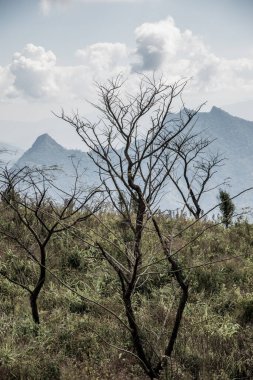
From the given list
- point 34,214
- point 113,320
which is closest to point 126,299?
point 113,320

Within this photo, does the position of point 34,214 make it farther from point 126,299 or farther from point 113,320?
point 126,299

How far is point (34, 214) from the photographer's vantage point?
1254 centimetres

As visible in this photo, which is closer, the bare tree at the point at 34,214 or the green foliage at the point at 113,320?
the green foliage at the point at 113,320

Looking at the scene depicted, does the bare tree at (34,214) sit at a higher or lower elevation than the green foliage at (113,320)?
higher

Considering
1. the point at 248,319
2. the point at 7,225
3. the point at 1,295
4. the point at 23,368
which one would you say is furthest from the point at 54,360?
the point at 7,225

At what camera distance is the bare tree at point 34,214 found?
7672mm

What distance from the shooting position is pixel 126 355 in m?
6.77

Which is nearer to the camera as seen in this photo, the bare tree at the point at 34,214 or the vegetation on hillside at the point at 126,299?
the vegetation on hillside at the point at 126,299

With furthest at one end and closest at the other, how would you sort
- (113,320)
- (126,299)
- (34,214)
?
(34,214), (113,320), (126,299)

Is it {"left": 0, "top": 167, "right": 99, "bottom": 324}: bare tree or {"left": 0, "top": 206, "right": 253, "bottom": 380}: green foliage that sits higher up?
{"left": 0, "top": 167, "right": 99, "bottom": 324}: bare tree

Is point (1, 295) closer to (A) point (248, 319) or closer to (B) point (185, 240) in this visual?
(A) point (248, 319)

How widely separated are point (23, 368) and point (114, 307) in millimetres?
2899

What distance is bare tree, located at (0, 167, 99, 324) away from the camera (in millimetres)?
7672

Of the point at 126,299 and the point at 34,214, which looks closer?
the point at 126,299
